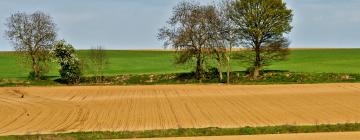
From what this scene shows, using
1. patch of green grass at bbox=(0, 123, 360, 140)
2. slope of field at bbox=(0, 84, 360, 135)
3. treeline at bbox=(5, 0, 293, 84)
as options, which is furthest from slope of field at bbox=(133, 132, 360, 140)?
treeline at bbox=(5, 0, 293, 84)

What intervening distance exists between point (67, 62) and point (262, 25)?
78.2 feet

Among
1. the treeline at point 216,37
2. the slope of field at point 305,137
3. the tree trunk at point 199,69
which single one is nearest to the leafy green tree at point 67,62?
the treeline at point 216,37

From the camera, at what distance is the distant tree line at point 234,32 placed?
69.1 m

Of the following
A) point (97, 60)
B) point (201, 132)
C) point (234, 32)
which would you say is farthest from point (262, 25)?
point (201, 132)

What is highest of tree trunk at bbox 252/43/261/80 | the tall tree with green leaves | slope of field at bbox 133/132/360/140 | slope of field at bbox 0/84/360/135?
the tall tree with green leaves

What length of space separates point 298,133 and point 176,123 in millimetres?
6950

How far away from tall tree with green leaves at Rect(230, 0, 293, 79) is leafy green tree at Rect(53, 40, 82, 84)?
19.7m

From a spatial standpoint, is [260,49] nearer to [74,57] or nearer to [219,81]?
[219,81]

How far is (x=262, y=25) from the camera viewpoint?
69.2m

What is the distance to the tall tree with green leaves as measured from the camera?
2709 inches

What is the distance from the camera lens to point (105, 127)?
97.0 feet

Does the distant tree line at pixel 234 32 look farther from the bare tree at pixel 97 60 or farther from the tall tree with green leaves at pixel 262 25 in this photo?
the bare tree at pixel 97 60

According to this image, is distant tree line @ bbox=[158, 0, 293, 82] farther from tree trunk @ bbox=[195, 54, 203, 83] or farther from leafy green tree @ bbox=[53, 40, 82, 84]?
leafy green tree @ bbox=[53, 40, 82, 84]

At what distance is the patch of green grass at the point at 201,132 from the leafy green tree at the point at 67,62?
45.9 metres
